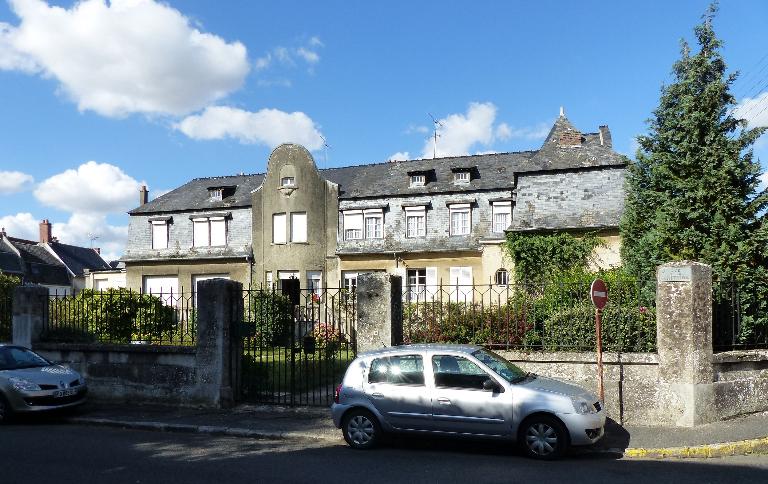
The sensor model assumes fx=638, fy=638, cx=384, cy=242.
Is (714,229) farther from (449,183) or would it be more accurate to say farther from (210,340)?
(449,183)

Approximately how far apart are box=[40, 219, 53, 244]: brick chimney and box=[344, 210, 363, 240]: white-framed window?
122 feet

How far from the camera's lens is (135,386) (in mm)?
13320

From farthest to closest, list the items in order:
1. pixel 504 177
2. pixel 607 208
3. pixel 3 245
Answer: pixel 3 245, pixel 504 177, pixel 607 208

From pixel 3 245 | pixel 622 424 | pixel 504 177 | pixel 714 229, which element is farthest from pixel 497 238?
pixel 3 245

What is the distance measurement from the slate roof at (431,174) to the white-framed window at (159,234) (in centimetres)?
69

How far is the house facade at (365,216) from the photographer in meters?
26.8

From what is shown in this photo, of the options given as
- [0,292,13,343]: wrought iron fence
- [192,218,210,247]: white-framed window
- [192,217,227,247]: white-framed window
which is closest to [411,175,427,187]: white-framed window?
[192,217,227,247]: white-framed window

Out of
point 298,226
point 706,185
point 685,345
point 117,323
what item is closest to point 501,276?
point 298,226

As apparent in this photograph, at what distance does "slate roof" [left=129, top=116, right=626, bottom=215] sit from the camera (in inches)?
1054

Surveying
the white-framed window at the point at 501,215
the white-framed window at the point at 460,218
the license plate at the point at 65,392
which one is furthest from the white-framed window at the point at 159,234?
the license plate at the point at 65,392

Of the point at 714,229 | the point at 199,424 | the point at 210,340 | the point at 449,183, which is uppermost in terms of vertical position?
the point at 449,183

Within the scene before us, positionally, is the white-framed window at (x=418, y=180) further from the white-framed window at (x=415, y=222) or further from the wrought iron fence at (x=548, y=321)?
the wrought iron fence at (x=548, y=321)

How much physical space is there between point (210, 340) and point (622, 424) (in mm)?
7761

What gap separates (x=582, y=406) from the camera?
8742 mm
